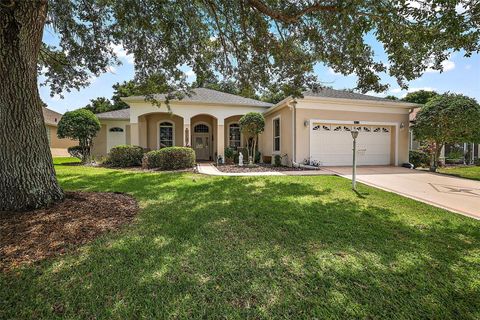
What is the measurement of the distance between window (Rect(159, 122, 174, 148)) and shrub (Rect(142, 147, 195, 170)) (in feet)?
16.2

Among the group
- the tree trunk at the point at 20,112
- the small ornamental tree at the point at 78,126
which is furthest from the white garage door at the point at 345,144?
the small ornamental tree at the point at 78,126

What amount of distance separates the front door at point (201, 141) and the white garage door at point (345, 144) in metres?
8.23

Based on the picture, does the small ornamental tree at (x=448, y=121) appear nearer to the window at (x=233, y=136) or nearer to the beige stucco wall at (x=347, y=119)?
the beige stucco wall at (x=347, y=119)

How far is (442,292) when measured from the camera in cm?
216

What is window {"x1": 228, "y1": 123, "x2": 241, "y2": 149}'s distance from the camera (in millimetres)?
16078

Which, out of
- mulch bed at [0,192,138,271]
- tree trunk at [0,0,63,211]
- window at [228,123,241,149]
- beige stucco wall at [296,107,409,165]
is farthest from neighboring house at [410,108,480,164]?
tree trunk at [0,0,63,211]

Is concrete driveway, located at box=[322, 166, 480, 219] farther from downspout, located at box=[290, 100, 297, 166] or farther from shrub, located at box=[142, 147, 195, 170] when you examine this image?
shrub, located at box=[142, 147, 195, 170]

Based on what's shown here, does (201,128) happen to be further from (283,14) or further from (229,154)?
(283,14)

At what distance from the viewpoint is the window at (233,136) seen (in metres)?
16.1

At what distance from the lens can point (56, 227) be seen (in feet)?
10.8

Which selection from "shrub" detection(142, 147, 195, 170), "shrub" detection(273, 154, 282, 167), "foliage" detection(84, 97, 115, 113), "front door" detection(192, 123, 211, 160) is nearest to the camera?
"shrub" detection(142, 147, 195, 170)

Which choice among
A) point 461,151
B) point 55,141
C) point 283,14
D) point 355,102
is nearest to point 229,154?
point 355,102

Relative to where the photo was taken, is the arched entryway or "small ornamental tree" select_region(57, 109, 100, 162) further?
the arched entryway

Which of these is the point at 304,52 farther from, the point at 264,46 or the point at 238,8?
the point at 238,8
